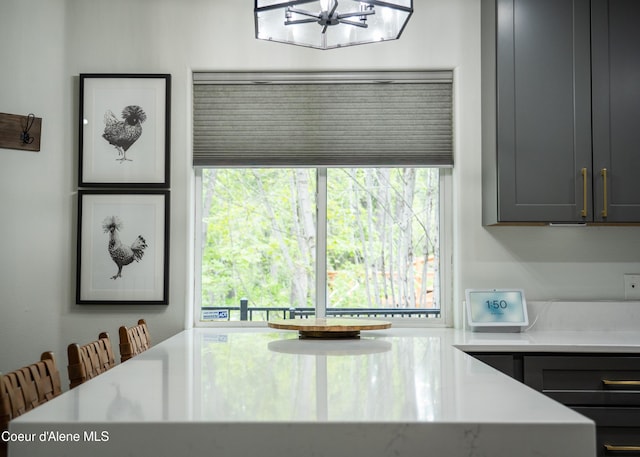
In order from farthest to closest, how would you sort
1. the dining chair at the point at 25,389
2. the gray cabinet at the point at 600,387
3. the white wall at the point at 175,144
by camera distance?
the white wall at the point at 175,144 < the gray cabinet at the point at 600,387 < the dining chair at the point at 25,389

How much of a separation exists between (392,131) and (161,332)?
1.52 m

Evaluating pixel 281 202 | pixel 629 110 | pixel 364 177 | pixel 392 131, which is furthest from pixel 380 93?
pixel 629 110

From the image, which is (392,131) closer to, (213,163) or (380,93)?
(380,93)

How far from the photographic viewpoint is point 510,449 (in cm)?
118

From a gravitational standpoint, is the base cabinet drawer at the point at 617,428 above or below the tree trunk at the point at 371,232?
below

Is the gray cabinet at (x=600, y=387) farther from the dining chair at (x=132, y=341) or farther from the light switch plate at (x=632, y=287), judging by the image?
the dining chair at (x=132, y=341)

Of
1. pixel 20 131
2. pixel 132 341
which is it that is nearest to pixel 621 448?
pixel 132 341

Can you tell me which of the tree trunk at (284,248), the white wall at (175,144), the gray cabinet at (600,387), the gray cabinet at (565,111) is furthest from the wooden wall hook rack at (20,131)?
the gray cabinet at (600,387)

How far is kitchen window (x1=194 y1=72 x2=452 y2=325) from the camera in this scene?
329 centimetres

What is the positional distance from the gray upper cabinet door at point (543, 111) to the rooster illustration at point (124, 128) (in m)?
1.74

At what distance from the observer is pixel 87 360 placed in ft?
6.07

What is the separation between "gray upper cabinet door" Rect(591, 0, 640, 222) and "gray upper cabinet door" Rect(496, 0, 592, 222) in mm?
43

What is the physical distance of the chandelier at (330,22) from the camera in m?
1.94

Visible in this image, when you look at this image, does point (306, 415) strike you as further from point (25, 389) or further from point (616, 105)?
point (616, 105)
